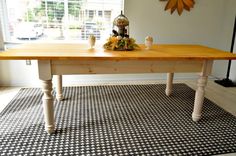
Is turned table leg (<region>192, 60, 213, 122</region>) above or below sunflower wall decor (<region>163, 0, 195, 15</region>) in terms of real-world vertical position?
below

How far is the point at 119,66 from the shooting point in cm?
187

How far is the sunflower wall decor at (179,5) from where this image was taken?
340 centimetres

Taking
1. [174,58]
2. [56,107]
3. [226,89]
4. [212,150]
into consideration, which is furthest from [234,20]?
[56,107]

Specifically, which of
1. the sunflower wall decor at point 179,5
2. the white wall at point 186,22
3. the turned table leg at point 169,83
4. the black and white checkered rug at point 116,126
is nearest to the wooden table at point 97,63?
the black and white checkered rug at point 116,126

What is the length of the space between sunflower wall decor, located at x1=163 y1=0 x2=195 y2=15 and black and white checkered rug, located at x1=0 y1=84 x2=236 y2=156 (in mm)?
1471

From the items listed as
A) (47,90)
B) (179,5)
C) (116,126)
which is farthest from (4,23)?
(179,5)

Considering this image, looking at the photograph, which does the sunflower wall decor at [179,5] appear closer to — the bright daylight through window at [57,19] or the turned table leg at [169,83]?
the bright daylight through window at [57,19]

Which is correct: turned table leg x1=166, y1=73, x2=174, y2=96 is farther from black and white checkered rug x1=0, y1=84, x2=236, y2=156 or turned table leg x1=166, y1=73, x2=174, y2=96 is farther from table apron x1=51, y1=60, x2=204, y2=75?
table apron x1=51, y1=60, x2=204, y2=75

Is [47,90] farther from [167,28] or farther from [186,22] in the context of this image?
[186,22]

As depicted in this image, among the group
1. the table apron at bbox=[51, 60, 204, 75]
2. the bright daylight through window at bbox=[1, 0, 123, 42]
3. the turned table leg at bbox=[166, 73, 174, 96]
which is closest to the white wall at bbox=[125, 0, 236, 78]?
the bright daylight through window at bbox=[1, 0, 123, 42]

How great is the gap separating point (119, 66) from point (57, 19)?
186 cm

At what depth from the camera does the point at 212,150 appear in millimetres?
1754

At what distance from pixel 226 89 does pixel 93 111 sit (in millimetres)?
2275

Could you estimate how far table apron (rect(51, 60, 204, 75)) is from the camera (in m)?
1.79
